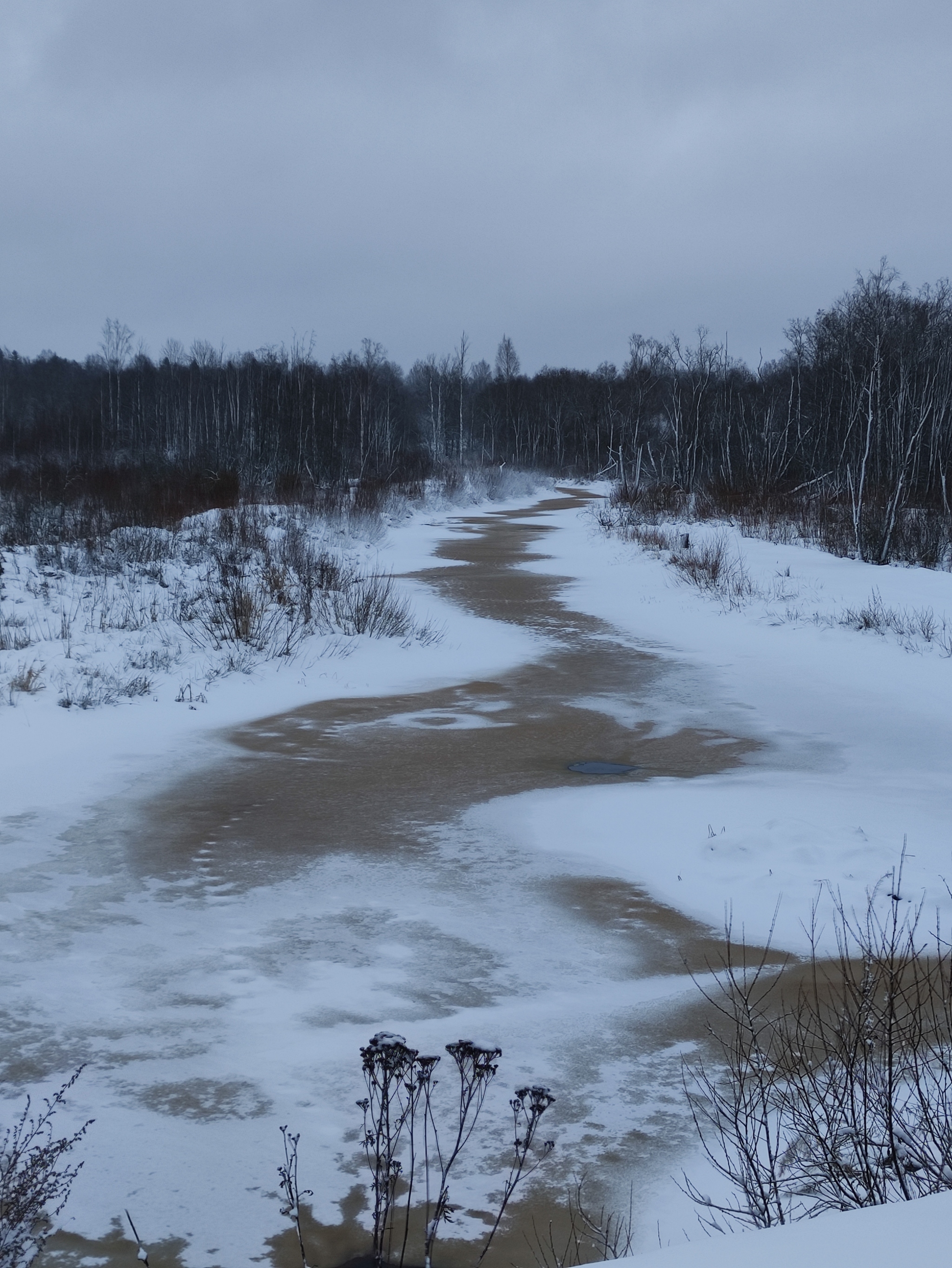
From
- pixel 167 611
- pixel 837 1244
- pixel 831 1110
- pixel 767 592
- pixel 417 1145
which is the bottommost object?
pixel 417 1145

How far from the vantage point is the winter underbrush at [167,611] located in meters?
10.5

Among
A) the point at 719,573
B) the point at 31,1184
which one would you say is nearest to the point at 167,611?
the point at 719,573

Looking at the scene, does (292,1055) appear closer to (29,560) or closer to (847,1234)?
(847,1234)

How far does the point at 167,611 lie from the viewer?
13.0 m

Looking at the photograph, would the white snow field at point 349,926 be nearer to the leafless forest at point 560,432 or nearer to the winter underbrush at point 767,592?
the winter underbrush at point 767,592

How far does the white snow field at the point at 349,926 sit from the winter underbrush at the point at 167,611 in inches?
9.3

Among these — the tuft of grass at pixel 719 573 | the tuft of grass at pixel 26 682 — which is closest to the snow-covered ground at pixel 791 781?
the tuft of grass at pixel 719 573

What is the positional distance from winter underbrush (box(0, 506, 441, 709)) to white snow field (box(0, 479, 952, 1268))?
0.78 ft

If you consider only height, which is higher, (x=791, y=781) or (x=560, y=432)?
(x=560, y=432)

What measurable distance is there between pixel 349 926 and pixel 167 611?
8785 mm

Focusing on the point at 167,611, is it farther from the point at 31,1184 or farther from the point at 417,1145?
the point at 31,1184

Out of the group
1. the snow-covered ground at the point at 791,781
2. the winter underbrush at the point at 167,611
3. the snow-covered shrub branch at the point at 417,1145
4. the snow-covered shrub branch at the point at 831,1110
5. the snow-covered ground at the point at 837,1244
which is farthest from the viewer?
the winter underbrush at the point at 167,611

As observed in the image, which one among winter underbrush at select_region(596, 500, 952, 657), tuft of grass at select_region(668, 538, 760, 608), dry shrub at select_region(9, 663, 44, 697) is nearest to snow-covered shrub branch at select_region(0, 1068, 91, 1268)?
dry shrub at select_region(9, 663, 44, 697)

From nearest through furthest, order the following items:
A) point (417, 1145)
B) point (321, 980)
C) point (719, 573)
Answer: point (417, 1145), point (321, 980), point (719, 573)
